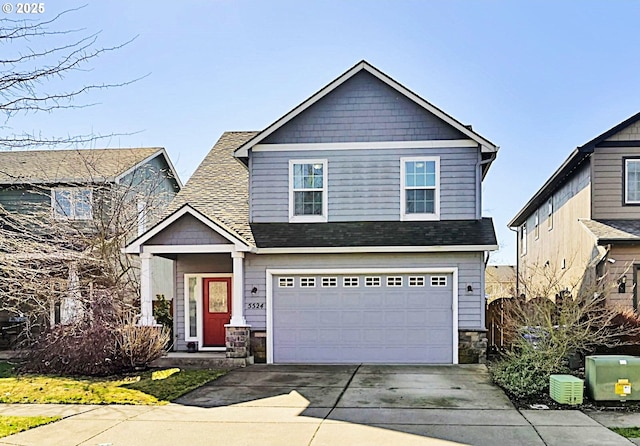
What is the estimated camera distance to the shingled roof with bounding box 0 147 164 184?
19.8 metres

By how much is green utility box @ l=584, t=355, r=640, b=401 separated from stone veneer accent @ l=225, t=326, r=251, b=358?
7.86 metres

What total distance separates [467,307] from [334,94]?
6.49 metres

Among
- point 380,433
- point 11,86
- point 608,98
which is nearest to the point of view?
point 11,86

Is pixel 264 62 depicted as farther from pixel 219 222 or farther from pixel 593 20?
pixel 593 20

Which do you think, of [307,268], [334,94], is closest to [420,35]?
[334,94]

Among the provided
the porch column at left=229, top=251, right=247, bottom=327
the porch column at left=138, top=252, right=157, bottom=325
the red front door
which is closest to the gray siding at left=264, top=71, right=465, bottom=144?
the porch column at left=229, top=251, right=247, bottom=327

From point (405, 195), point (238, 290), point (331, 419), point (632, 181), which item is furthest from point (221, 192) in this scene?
point (632, 181)

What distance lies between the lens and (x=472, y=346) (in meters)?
14.5

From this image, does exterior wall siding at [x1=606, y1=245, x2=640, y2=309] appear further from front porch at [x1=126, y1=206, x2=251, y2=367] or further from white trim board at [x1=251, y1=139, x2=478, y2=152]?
front porch at [x1=126, y1=206, x2=251, y2=367]

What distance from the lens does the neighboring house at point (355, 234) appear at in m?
14.6

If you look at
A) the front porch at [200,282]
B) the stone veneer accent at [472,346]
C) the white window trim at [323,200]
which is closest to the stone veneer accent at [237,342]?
the front porch at [200,282]

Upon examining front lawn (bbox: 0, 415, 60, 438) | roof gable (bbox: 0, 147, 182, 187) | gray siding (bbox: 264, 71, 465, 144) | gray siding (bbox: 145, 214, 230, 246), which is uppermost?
gray siding (bbox: 264, 71, 465, 144)

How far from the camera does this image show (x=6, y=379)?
41.9ft

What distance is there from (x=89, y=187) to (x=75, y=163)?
2.82 metres
